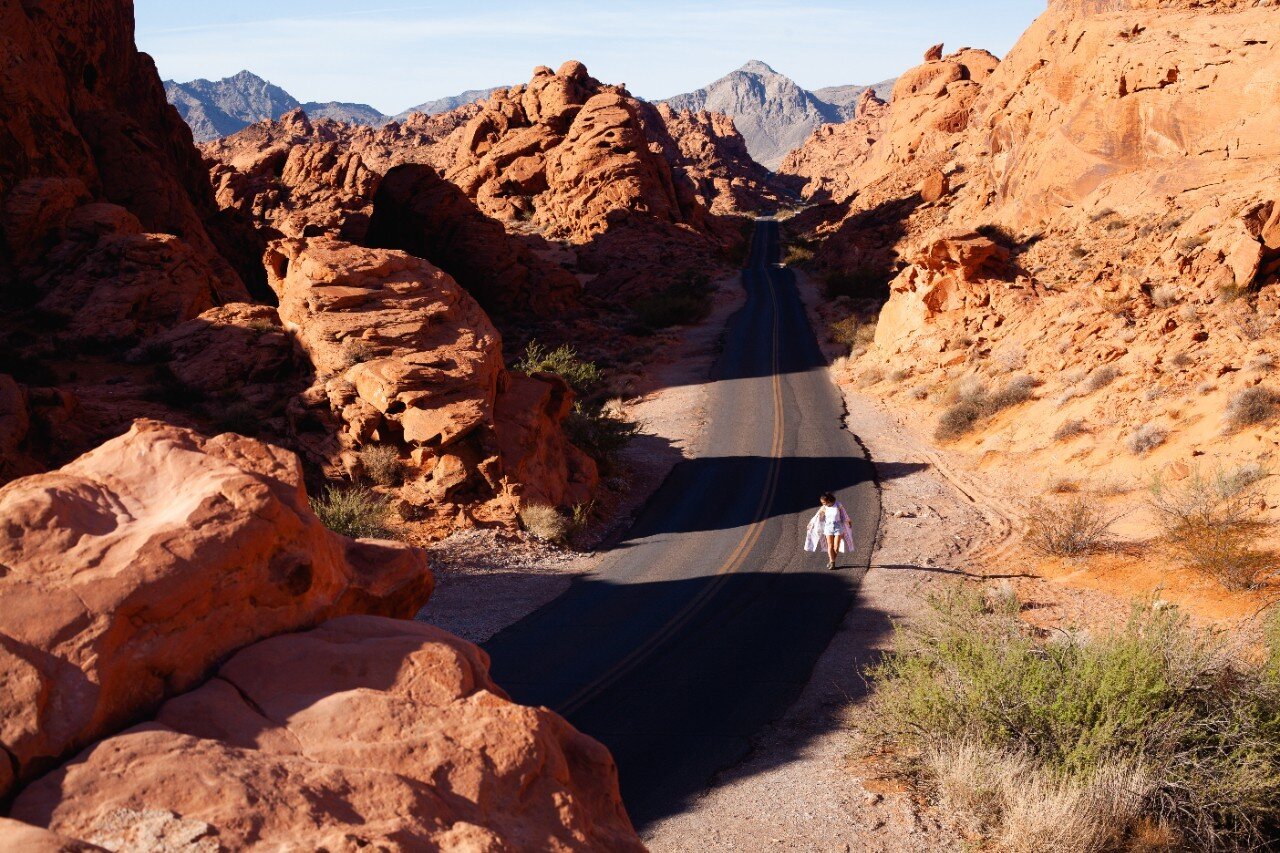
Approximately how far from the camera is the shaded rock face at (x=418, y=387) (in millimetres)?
18047

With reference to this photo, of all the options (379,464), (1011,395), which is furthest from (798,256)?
(379,464)

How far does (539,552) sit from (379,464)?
3.52 meters

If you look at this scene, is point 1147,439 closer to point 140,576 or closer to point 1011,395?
point 1011,395

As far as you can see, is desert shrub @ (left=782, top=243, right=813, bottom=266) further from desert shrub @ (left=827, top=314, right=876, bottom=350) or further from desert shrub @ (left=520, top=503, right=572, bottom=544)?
desert shrub @ (left=520, top=503, right=572, bottom=544)

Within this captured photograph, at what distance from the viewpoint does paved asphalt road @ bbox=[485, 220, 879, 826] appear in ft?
32.9

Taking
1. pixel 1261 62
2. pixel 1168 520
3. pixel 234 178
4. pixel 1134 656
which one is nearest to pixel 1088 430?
pixel 1168 520

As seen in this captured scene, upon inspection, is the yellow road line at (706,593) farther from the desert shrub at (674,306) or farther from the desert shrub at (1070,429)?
the desert shrub at (674,306)

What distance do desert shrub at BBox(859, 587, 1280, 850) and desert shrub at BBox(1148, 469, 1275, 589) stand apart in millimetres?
5556

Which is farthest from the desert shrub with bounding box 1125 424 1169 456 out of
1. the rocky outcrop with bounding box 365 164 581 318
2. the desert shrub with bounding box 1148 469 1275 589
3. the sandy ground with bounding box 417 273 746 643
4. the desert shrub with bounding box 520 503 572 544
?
the rocky outcrop with bounding box 365 164 581 318

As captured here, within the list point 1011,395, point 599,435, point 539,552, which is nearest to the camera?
point 539,552

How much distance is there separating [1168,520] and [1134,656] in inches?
365

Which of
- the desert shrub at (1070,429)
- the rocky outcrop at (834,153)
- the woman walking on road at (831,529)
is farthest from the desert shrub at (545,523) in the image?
the rocky outcrop at (834,153)

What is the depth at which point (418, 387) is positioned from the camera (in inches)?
714

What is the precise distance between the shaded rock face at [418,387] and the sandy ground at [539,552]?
2.73 ft
